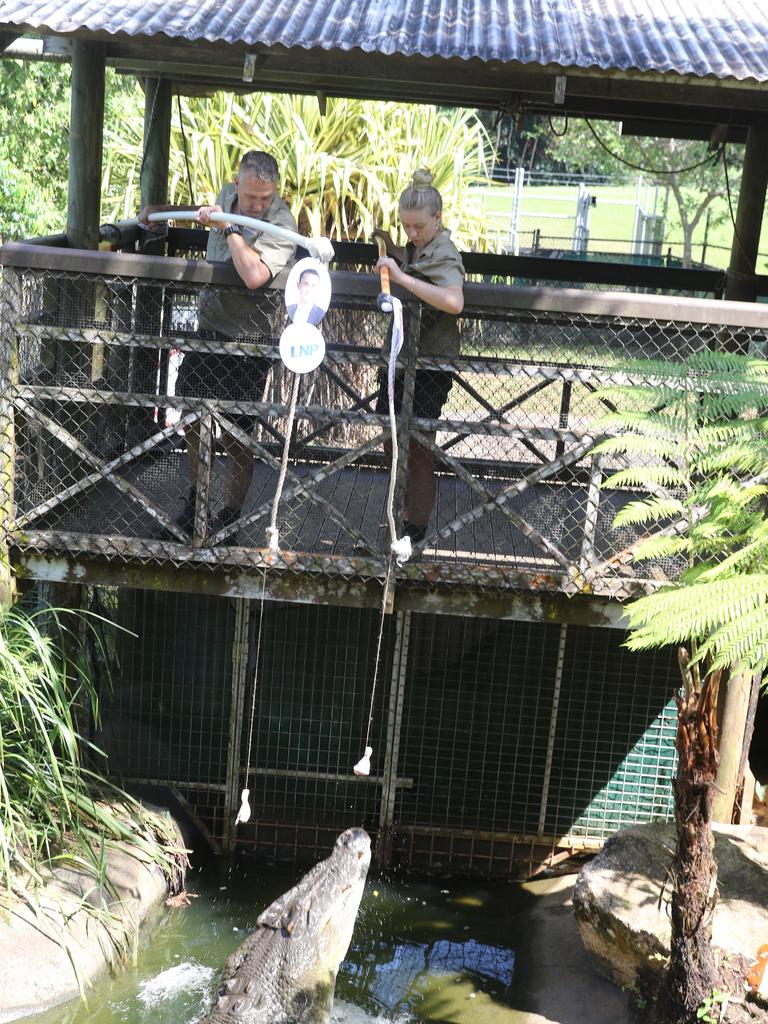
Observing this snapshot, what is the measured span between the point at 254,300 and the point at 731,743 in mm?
3347

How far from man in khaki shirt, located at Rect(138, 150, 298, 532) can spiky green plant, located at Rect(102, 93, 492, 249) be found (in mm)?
6249

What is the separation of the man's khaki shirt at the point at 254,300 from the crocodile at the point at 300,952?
233 cm

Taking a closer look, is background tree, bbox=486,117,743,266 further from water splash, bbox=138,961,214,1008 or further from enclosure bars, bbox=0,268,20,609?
water splash, bbox=138,961,214,1008

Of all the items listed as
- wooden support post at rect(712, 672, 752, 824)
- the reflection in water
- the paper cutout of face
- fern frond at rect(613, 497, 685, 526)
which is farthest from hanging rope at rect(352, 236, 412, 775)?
wooden support post at rect(712, 672, 752, 824)

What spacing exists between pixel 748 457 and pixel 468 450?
119 inches

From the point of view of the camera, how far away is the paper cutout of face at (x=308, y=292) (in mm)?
4402

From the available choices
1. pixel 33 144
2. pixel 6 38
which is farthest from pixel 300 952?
pixel 33 144

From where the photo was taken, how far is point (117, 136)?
1342 cm

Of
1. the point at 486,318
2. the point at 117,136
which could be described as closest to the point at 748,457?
the point at 486,318

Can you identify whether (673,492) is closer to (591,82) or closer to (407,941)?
(591,82)

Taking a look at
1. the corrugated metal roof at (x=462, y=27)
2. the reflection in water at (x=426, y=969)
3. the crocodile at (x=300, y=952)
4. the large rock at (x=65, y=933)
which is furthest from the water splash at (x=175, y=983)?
the corrugated metal roof at (x=462, y=27)

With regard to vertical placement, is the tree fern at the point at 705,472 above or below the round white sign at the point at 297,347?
below

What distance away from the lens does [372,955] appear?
17.9 feet

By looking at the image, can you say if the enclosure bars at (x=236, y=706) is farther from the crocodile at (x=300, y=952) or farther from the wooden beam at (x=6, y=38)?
the wooden beam at (x=6, y=38)
